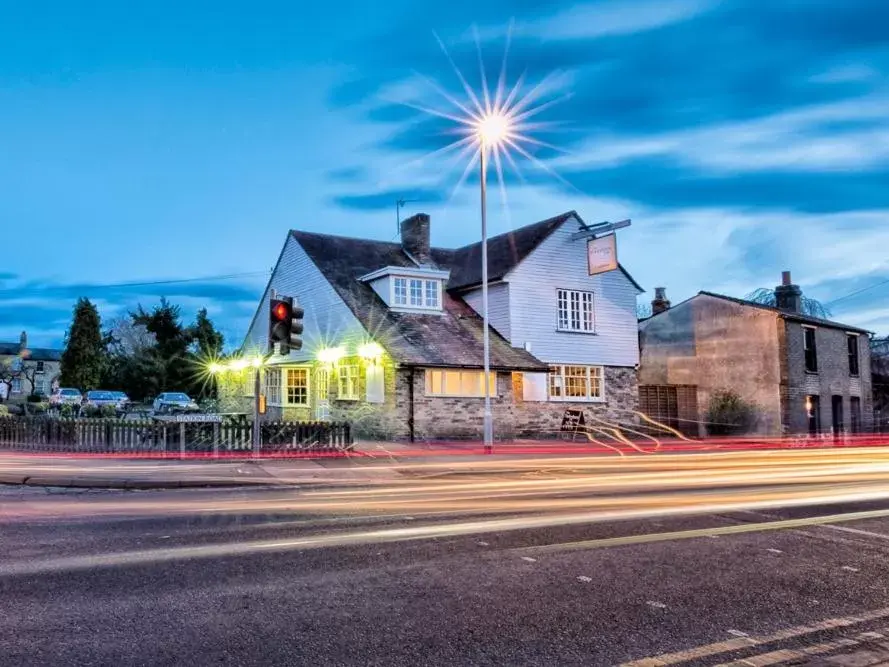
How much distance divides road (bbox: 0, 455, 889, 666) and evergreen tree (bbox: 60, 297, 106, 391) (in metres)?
53.8

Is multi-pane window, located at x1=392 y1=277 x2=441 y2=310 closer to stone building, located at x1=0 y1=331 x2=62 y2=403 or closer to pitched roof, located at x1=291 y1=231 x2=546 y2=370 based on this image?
pitched roof, located at x1=291 y1=231 x2=546 y2=370

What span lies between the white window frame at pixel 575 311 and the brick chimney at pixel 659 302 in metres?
9.08

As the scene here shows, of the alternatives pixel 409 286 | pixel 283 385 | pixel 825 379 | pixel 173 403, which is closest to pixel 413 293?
pixel 409 286

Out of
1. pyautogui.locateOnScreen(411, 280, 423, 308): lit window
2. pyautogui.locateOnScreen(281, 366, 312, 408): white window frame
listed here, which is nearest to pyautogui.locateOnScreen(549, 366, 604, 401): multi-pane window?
pyautogui.locateOnScreen(411, 280, 423, 308): lit window

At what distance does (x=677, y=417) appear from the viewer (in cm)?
3516

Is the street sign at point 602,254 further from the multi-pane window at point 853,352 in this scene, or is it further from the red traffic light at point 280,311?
the red traffic light at point 280,311

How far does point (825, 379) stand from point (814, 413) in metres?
1.92

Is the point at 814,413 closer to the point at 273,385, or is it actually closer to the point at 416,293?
the point at 416,293

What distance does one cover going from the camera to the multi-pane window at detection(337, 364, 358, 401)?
95.3 feet

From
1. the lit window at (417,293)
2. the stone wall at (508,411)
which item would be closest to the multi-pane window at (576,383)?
the stone wall at (508,411)

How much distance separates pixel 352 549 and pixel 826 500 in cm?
835

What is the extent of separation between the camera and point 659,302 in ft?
140

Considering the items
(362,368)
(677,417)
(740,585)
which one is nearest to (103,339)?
(362,368)

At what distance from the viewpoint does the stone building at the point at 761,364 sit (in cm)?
3412
